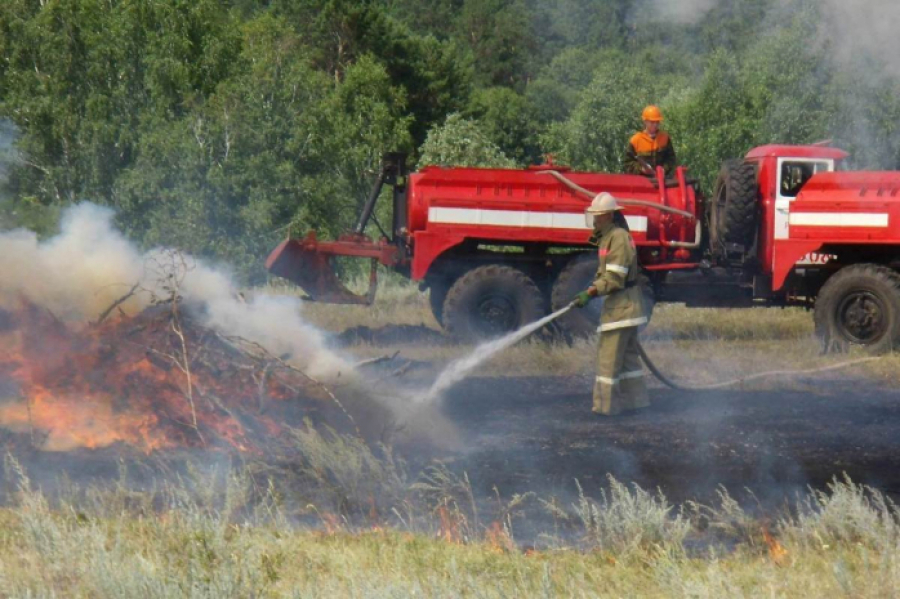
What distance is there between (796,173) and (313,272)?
5.89 m

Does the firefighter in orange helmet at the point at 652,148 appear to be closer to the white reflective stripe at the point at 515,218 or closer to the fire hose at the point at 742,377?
the white reflective stripe at the point at 515,218

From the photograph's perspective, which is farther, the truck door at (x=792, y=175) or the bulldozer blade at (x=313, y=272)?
the bulldozer blade at (x=313, y=272)

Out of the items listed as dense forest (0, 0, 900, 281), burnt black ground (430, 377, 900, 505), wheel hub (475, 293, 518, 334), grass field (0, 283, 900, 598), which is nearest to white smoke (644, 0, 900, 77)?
burnt black ground (430, 377, 900, 505)

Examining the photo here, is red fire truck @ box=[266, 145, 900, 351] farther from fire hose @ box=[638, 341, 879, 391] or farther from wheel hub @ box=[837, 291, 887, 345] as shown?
fire hose @ box=[638, 341, 879, 391]

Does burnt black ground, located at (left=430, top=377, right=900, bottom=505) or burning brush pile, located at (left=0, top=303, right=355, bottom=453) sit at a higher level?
burning brush pile, located at (left=0, top=303, right=355, bottom=453)

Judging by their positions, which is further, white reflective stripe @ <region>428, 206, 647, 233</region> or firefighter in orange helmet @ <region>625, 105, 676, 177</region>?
firefighter in orange helmet @ <region>625, 105, 676, 177</region>

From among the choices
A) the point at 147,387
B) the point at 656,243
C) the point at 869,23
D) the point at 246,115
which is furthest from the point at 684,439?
the point at 246,115

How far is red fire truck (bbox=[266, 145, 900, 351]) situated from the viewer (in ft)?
44.9

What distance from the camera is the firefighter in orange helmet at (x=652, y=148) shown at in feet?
48.4

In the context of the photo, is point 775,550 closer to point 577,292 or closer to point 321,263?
point 577,292

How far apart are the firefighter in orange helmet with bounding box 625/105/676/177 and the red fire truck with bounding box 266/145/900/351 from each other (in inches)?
16.9

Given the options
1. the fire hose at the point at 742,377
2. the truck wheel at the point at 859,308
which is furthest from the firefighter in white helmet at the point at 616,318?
the truck wheel at the point at 859,308

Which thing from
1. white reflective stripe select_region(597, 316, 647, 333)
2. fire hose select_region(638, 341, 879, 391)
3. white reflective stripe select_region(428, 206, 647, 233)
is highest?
white reflective stripe select_region(428, 206, 647, 233)

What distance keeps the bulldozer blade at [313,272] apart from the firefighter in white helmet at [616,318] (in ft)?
16.0
